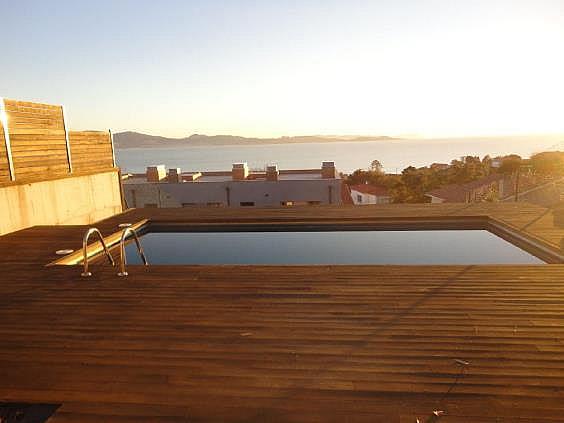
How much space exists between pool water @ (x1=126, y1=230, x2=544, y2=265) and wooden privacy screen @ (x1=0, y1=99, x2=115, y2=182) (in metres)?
3.02

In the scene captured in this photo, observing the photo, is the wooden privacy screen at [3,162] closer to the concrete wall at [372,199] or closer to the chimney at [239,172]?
Result: the chimney at [239,172]

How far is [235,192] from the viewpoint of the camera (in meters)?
22.7

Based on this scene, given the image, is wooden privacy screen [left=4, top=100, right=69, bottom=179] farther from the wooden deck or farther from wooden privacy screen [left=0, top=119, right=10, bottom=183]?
the wooden deck

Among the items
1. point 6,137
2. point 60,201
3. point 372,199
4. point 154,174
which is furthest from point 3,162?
point 372,199

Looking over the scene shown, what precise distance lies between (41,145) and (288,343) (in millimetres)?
8995

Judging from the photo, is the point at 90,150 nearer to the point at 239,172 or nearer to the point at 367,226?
the point at 367,226

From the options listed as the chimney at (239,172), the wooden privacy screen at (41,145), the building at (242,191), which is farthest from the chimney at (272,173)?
the wooden privacy screen at (41,145)

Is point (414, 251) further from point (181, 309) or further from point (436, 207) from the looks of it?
point (181, 309)

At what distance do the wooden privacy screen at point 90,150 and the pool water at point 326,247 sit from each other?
3.51 metres

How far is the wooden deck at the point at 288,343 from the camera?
2629 millimetres

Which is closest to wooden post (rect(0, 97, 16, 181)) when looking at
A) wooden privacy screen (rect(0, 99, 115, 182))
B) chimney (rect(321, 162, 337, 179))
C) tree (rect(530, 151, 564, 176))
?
wooden privacy screen (rect(0, 99, 115, 182))

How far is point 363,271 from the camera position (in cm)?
530

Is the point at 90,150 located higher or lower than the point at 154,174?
higher

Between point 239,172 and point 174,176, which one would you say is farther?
point 174,176
